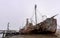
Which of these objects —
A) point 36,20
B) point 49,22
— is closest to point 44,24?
point 49,22

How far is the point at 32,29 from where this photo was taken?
15852mm

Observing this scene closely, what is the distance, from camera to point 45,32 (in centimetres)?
1555

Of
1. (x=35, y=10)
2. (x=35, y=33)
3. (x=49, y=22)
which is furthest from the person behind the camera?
(x=35, y=10)

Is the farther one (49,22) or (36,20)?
(36,20)

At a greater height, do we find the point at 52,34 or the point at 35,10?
the point at 35,10

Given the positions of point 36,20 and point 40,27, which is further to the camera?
point 36,20

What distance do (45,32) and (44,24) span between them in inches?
41.2

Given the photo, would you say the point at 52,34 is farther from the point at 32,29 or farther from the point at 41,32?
the point at 32,29

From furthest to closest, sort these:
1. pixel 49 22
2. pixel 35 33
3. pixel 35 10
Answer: pixel 35 10 < pixel 35 33 < pixel 49 22

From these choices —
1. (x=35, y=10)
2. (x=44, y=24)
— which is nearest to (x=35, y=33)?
(x=44, y=24)

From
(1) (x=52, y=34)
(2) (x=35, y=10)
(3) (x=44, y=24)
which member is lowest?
(1) (x=52, y=34)

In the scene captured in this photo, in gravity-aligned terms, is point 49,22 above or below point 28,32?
above

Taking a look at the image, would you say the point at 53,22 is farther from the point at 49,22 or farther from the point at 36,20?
the point at 36,20

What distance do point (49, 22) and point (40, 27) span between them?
3.89 ft
